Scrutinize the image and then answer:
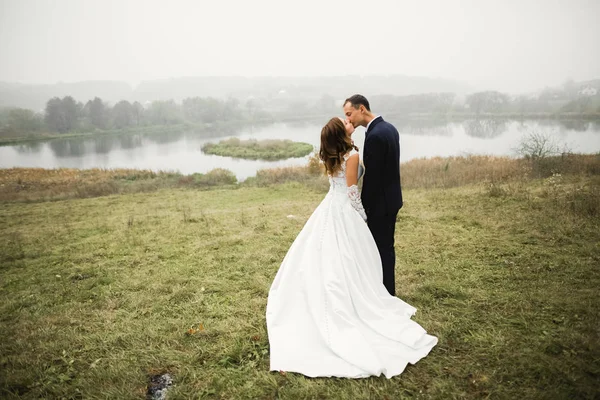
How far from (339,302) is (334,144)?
1884 mm

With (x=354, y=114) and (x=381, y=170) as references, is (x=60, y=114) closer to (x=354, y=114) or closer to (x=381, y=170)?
(x=354, y=114)

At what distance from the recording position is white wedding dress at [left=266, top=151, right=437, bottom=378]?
135 inches

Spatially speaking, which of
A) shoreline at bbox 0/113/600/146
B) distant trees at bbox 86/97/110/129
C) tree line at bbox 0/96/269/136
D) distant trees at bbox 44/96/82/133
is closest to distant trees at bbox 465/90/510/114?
shoreline at bbox 0/113/600/146

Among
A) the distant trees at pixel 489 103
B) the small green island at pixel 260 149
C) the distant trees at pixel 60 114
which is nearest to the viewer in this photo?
the small green island at pixel 260 149

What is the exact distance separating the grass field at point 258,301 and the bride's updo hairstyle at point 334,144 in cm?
233

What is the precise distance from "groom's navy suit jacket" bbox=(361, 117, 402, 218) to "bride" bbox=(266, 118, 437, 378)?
142mm

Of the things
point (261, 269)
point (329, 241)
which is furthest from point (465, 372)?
point (261, 269)

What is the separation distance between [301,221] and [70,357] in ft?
20.6

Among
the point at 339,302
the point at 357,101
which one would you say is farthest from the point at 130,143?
the point at 339,302

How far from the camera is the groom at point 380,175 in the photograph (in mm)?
3928

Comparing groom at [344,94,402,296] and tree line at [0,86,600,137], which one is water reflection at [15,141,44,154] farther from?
groom at [344,94,402,296]

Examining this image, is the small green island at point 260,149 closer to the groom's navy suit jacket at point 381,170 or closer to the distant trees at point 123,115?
the groom's navy suit jacket at point 381,170

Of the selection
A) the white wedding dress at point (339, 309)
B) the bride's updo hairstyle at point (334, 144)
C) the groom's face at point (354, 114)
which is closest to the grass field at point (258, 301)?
the white wedding dress at point (339, 309)

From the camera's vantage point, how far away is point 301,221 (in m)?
9.31
